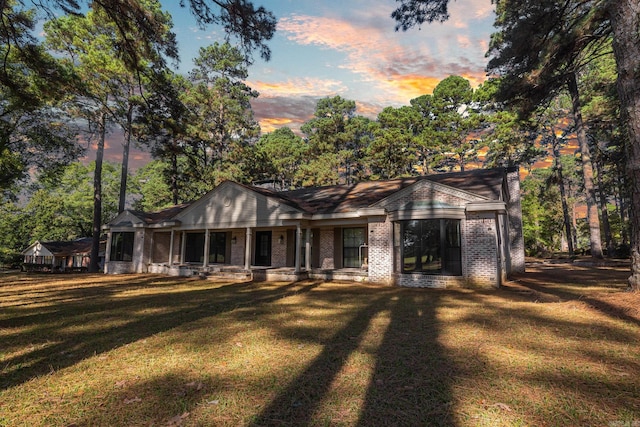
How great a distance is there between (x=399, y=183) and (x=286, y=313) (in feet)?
42.1

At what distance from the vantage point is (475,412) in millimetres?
3078

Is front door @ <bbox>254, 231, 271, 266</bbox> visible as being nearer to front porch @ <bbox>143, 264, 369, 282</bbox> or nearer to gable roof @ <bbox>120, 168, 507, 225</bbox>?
front porch @ <bbox>143, 264, 369, 282</bbox>

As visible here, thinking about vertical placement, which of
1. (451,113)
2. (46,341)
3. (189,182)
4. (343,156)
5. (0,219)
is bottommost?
(46,341)

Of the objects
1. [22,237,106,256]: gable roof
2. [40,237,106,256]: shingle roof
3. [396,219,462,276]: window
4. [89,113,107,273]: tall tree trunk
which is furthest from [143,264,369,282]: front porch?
[40,237,106,256]: shingle roof

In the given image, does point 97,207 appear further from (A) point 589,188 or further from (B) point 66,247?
(A) point 589,188

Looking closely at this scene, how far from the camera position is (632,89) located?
789 cm

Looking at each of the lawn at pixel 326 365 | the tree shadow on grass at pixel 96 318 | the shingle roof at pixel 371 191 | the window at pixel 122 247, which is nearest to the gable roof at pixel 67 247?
the window at pixel 122 247

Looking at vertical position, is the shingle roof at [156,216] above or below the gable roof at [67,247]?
above

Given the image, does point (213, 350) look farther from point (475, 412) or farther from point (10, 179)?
Result: point (10, 179)

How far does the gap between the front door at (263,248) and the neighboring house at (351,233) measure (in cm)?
6

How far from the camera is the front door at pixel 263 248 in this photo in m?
18.2

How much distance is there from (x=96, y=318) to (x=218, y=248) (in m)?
12.3

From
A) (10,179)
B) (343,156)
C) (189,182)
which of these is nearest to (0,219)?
(189,182)

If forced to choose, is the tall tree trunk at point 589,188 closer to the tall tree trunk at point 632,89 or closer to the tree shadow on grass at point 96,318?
the tall tree trunk at point 632,89
